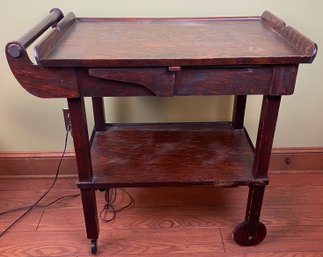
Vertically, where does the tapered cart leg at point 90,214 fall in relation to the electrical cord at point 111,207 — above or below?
above

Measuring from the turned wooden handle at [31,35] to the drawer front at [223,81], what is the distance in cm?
37

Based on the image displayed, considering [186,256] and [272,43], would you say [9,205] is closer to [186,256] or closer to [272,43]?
[186,256]

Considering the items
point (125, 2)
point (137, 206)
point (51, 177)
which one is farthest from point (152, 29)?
point (51, 177)

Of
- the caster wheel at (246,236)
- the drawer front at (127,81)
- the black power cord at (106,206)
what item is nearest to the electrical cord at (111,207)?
the black power cord at (106,206)

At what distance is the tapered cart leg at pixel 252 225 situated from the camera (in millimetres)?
1083

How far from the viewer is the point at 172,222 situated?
1.33 meters

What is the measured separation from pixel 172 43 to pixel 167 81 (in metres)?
0.15

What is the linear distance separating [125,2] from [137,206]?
80 centimetres

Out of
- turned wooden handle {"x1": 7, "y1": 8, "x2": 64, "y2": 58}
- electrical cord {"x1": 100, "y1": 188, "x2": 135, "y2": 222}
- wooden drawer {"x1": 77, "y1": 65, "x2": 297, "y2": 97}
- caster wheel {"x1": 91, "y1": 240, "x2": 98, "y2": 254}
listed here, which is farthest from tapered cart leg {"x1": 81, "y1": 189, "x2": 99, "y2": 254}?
turned wooden handle {"x1": 7, "y1": 8, "x2": 64, "y2": 58}

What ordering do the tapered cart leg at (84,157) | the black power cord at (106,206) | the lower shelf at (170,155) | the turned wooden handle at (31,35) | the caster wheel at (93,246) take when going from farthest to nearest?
the black power cord at (106,206), the caster wheel at (93,246), the lower shelf at (170,155), the tapered cart leg at (84,157), the turned wooden handle at (31,35)

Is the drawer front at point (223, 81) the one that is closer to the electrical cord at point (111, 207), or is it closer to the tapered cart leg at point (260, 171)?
the tapered cart leg at point (260, 171)

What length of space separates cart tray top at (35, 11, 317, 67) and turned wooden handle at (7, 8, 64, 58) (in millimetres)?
37

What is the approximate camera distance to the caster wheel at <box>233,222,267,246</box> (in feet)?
3.88

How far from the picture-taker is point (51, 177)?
1578 mm
